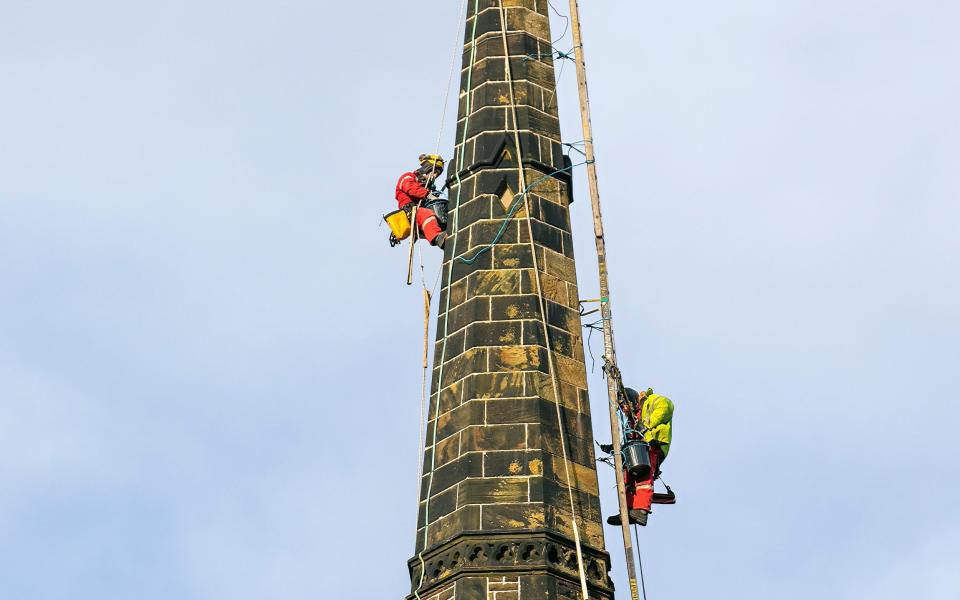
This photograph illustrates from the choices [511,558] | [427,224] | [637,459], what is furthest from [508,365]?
[427,224]

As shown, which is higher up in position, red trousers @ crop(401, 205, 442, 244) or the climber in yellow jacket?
red trousers @ crop(401, 205, 442, 244)

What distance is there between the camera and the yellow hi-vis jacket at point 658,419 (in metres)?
27.8

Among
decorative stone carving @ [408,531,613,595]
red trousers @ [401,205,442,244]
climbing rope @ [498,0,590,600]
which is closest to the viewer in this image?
decorative stone carving @ [408,531,613,595]

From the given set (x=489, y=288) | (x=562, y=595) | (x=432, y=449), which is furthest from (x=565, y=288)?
(x=562, y=595)

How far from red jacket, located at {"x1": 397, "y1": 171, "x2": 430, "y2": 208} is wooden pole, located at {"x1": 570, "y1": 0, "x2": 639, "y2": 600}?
2.31 meters

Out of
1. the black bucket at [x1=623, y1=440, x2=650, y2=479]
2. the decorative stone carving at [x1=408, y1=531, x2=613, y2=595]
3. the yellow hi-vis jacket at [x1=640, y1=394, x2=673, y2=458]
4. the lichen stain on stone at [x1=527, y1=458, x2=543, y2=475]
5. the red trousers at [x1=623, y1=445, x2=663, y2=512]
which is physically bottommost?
the decorative stone carving at [x1=408, y1=531, x2=613, y2=595]

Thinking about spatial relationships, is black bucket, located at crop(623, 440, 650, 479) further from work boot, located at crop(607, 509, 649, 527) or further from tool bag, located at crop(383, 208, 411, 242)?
tool bag, located at crop(383, 208, 411, 242)

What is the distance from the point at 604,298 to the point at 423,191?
3219mm

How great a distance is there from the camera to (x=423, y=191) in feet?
98.0

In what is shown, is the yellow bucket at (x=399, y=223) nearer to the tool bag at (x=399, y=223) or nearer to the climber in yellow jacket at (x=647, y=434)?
the tool bag at (x=399, y=223)

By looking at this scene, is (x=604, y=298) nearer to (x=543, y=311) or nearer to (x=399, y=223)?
(x=543, y=311)

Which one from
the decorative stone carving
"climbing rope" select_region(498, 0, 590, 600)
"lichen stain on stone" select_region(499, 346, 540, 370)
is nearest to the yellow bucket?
"climbing rope" select_region(498, 0, 590, 600)

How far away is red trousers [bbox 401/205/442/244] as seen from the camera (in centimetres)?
2941

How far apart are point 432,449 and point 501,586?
2.34 m
